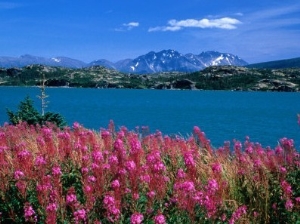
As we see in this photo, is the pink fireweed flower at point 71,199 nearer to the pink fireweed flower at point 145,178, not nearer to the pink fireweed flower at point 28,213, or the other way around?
the pink fireweed flower at point 28,213

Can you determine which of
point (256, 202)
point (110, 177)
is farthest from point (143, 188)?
point (256, 202)

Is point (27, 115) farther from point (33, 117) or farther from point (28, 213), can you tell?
point (28, 213)

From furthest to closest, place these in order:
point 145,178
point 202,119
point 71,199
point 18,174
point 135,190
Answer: point 202,119 → point 18,174 → point 145,178 → point 135,190 → point 71,199

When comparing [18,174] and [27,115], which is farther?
[27,115]

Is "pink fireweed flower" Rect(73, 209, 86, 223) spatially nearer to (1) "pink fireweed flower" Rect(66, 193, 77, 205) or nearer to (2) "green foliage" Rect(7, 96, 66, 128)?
(1) "pink fireweed flower" Rect(66, 193, 77, 205)

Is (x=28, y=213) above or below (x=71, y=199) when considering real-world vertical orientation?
below

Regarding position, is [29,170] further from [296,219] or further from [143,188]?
[296,219]

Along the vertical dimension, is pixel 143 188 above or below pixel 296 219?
above

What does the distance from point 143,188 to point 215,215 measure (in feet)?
3.66

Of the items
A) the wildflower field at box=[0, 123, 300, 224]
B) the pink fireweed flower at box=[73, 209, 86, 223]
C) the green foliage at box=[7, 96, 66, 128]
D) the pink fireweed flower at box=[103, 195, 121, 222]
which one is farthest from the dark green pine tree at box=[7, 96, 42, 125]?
the pink fireweed flower at box=[103, 195, 121, 222]

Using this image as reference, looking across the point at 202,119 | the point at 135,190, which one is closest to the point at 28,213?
the point at 135,190

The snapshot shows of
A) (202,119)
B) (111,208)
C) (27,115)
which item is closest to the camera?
(111,208)

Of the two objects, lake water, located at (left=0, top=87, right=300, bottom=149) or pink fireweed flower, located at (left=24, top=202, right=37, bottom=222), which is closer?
pink fireweed flower, located at (left=24, top=202, right=37, bottom=222)

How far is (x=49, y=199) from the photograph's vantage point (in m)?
5.04
